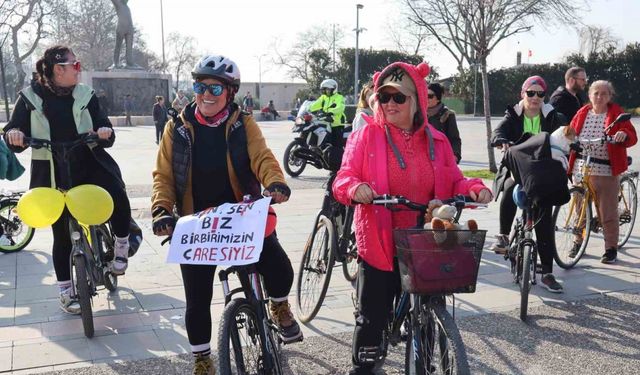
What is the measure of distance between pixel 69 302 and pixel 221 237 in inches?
97.2

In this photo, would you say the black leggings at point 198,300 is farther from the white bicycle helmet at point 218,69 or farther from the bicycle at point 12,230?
the bicycle at point 12,230

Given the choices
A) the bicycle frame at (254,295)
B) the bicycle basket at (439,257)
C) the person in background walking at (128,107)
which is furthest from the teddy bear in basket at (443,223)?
the person in background walking at (128,107)

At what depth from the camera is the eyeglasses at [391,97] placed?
128 inches

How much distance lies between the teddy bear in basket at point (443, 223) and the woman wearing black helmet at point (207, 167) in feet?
2.42

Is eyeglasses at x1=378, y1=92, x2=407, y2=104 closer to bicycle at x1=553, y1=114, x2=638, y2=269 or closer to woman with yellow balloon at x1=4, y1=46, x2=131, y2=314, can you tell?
woman with yellow balloon at x1=4, y1=46, x2=131, y2=314

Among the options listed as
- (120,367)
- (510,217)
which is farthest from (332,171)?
(120,367)

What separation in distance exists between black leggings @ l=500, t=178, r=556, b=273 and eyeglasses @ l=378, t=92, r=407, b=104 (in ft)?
8.12

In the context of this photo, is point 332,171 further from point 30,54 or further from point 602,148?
point 30,54

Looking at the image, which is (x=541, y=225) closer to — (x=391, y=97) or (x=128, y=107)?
(x=391, y=97)

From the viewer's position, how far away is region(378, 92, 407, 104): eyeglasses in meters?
3.25

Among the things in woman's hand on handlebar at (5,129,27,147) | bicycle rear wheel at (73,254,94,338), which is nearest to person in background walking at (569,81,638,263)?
bicycle rear wheel at (73,254,94,338)

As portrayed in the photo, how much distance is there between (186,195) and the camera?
3.39 metres

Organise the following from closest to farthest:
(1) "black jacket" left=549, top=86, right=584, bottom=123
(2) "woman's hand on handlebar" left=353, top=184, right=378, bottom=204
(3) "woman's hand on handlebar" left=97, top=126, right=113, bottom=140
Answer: (2) "woman's hand on handlebar" left=353, top=184, right=378, bottom=204, (3) "woman's hand on handlebar" left=97, top=126, right=113, bottom=140, (1) "black jacket" left=549, top=86, right=584, bottom=123

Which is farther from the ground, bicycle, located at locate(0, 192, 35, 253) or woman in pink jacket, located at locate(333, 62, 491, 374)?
woman in pink jacket, located at locate(333, 62, 491, 374)
